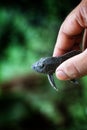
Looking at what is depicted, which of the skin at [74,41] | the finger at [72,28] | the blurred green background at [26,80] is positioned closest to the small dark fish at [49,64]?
the skin at [74,41]

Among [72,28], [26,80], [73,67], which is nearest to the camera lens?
[73,67]

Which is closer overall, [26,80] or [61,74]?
[61,74]

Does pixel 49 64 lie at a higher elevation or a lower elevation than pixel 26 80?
lower

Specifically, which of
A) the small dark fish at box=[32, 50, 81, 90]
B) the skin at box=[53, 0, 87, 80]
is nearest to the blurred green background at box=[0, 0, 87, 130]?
the skin at box=[53, 0, 87, 80]

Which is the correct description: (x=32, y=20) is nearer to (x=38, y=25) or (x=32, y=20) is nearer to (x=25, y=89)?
(x=38, y=25)

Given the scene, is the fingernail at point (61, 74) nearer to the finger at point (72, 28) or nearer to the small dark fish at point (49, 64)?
the small dark fish at point (49, 64)

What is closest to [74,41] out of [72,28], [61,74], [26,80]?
[72,28]

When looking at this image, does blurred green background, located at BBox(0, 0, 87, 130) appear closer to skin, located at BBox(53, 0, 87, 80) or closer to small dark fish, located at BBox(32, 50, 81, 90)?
skin, located at BBox(53, 0, 87, 80)

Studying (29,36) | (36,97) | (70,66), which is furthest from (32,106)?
(70,66)

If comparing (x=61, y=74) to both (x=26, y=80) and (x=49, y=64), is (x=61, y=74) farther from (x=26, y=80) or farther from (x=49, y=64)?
(x=26, y=80)
